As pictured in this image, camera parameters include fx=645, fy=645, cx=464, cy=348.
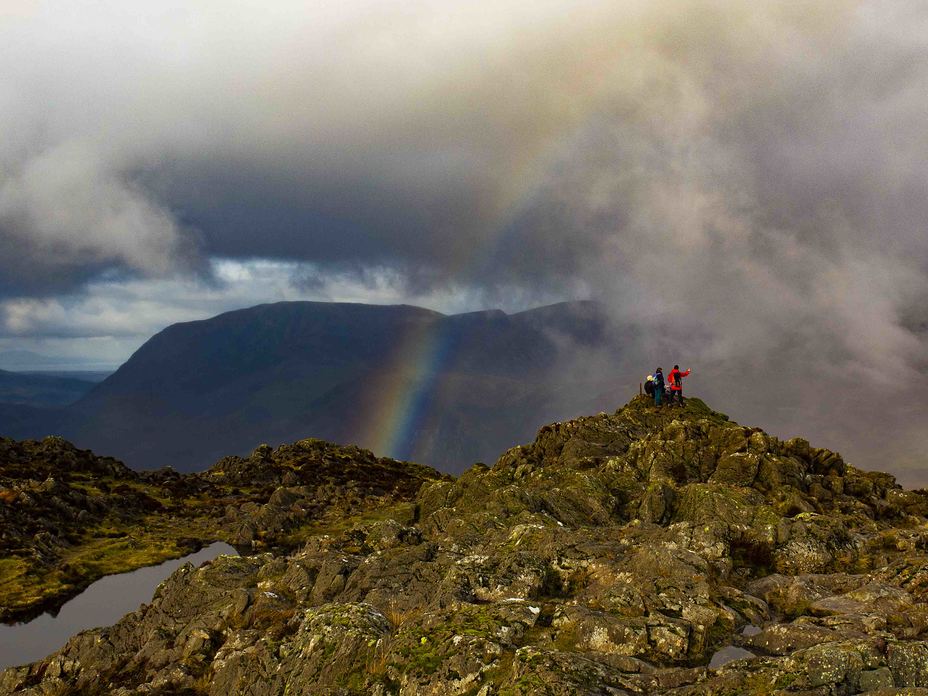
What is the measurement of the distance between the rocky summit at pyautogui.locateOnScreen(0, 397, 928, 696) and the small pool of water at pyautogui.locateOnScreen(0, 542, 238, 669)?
3930 cm

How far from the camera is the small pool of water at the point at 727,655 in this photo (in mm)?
32469

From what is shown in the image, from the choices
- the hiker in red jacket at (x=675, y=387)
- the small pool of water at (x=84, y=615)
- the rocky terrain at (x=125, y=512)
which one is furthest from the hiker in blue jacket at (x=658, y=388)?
the small pool of water at (x=84, y=615)

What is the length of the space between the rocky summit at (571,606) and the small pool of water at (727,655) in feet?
0.42

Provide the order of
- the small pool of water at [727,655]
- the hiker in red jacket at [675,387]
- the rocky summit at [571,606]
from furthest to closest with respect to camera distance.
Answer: the hiker in red jacket at [675,387], the small pool of water at [727,655], the rocky summit at [571,606]

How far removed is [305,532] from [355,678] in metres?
94.8

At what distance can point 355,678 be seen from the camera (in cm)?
3338

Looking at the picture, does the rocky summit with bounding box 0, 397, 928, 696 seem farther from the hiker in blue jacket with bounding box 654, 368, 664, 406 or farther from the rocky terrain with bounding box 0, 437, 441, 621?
the rocky terrain with bounding box 0, 437, 441, 621

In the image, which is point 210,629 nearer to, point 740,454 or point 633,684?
point 633,684

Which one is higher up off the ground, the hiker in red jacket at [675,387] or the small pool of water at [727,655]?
the hiker in red jacket at [675,387]

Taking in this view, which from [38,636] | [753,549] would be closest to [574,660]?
[753,549]

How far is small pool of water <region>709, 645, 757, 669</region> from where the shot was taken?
32.5 metres

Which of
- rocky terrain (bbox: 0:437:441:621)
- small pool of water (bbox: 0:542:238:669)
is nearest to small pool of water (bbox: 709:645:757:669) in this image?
rocky terrain (bbox: 0:437:441:621)

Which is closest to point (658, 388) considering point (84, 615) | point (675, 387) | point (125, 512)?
point (675, 387)

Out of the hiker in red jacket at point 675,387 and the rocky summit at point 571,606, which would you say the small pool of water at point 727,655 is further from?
the hiker in red jacket at point 675,387
